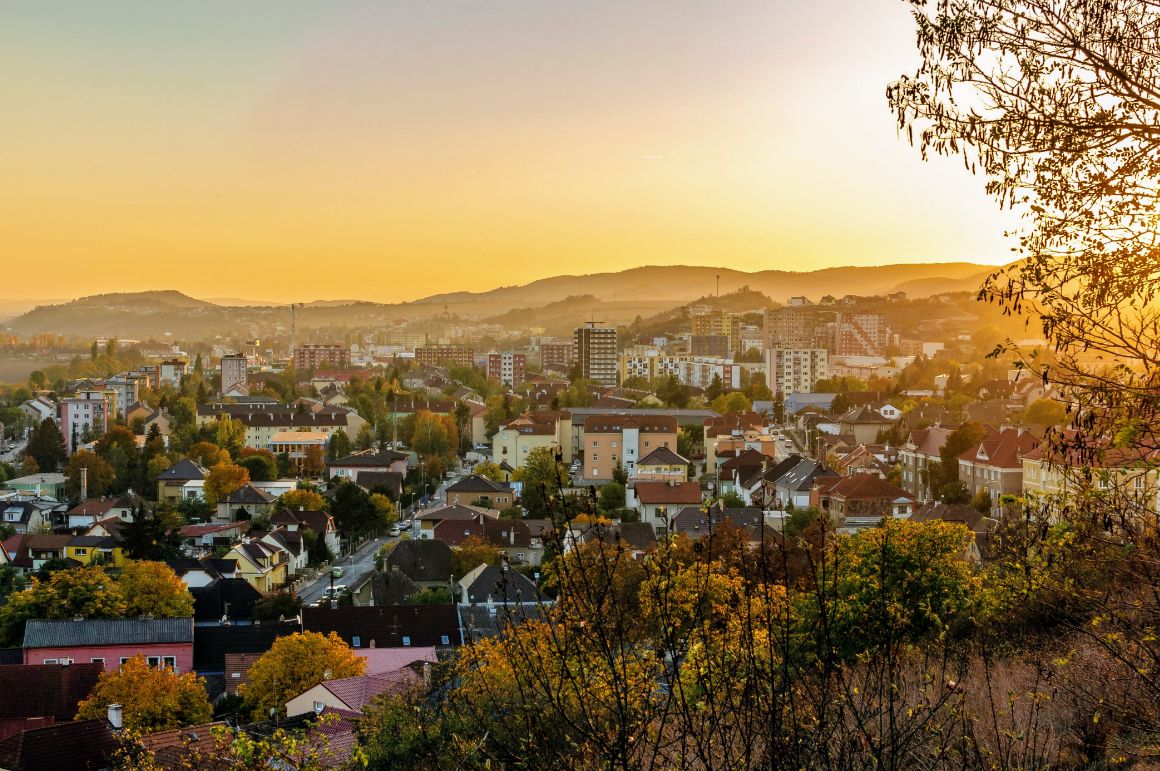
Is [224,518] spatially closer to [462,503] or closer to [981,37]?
[462,503]

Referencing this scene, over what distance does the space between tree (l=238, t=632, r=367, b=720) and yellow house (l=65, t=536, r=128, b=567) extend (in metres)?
8.36

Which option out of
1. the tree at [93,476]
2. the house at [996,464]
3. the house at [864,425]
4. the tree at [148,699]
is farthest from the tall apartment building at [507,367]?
the tree at [148,699]

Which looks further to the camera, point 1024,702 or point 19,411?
point 19,411

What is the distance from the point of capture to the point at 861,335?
67.1m

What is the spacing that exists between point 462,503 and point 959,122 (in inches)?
738

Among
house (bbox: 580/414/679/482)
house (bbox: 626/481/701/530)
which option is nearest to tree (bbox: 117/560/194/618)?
house (bbox: 626/481/701/530)

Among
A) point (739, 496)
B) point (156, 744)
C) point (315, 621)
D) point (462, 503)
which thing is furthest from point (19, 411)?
point (156, 744)

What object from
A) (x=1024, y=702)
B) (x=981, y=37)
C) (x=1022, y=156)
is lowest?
(x=1024, y=702)

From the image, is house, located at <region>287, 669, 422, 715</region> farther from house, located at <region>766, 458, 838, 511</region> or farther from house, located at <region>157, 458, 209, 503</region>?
house, located at <region>157, 458, 209, 503</region>

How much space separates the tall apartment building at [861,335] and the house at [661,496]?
46.9 meters

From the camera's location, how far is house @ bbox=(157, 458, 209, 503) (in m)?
24.1

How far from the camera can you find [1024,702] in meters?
4.58

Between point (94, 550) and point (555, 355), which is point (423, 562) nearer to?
point (94, 550)

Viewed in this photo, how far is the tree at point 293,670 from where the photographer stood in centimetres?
936
